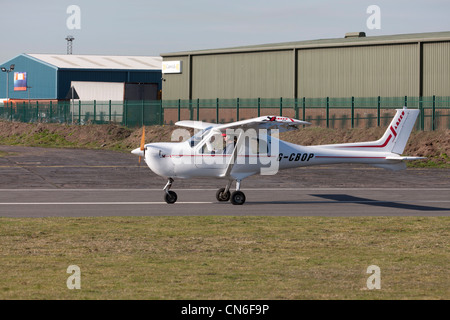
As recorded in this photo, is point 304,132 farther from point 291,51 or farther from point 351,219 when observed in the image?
point 351,219

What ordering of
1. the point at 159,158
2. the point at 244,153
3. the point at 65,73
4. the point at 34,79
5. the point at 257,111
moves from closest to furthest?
the point at 159,158, the point at 244,153, the point at 257,111, the point at 65,73, the point at 34,79

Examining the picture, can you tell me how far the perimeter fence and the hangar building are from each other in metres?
2.36

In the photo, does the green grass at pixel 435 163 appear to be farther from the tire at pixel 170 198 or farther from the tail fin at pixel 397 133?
the tire at pixel 170 198

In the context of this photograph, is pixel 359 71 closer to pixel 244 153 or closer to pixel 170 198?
pixel 244 153

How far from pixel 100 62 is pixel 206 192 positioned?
2828 inches

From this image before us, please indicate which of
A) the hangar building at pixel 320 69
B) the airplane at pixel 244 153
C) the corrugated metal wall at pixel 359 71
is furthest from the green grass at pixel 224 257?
the corrugated metal wall at pixel 359 71

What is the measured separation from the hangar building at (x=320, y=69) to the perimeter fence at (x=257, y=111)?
7.73 ft

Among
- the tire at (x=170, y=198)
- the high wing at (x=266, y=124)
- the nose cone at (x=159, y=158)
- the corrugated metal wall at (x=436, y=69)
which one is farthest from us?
the corrugated metal wall at (x=436, y=69)

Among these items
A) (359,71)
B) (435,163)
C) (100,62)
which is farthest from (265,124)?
(100,62)

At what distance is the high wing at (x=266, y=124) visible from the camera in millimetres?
19547

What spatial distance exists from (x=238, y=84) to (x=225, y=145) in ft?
129

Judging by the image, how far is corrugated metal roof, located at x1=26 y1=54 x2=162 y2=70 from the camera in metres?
90.9

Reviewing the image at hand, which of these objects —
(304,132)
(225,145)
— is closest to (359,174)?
(225,145)

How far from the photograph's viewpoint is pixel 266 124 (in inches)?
808
